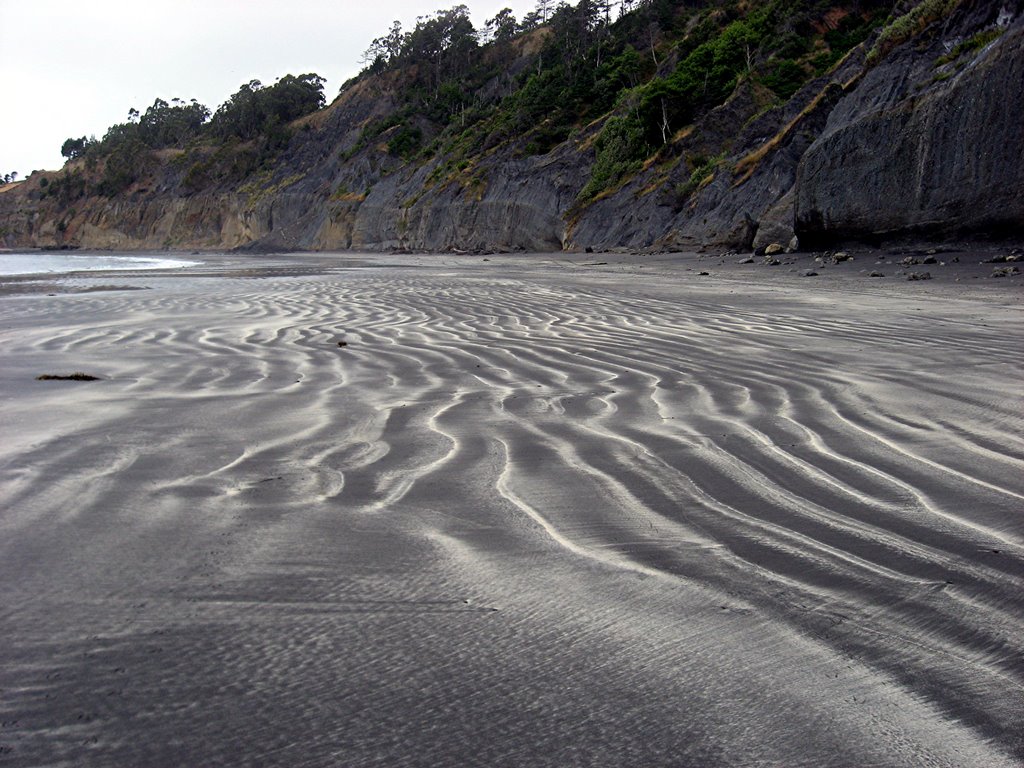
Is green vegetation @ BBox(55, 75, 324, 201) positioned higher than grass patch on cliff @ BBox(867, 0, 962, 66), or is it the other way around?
green vegetation @ BBox(55, 75, 324, 201)

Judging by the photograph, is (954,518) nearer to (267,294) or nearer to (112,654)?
(112,654)

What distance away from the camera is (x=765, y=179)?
22203mm

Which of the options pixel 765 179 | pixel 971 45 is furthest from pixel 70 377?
pixel 765 179

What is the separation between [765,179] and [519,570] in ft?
73.7

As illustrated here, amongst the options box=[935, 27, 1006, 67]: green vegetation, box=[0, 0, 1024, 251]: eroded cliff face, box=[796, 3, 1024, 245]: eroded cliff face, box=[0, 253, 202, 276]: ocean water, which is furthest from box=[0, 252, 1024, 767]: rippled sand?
box=[0, 253, 202, 276]: ocean water

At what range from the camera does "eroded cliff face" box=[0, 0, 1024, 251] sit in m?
13.7

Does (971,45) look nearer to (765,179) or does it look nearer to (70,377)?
(765,179)

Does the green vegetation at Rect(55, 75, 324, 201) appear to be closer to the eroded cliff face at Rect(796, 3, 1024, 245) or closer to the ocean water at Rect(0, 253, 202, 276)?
the ocean water at Rect(0, 253, 202, 276)

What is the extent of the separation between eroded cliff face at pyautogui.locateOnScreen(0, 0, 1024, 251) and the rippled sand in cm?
1155

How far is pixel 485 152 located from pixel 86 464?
44.5 metres

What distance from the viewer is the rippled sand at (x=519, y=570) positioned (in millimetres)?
1213

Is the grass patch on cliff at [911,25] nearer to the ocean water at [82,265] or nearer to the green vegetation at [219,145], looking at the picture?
the ocean water at [82,265]

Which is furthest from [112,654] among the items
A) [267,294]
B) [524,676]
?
[267,294]

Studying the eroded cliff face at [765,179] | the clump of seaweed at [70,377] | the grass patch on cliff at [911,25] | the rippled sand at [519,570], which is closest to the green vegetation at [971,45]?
the eroded cliff face at [765,179]
